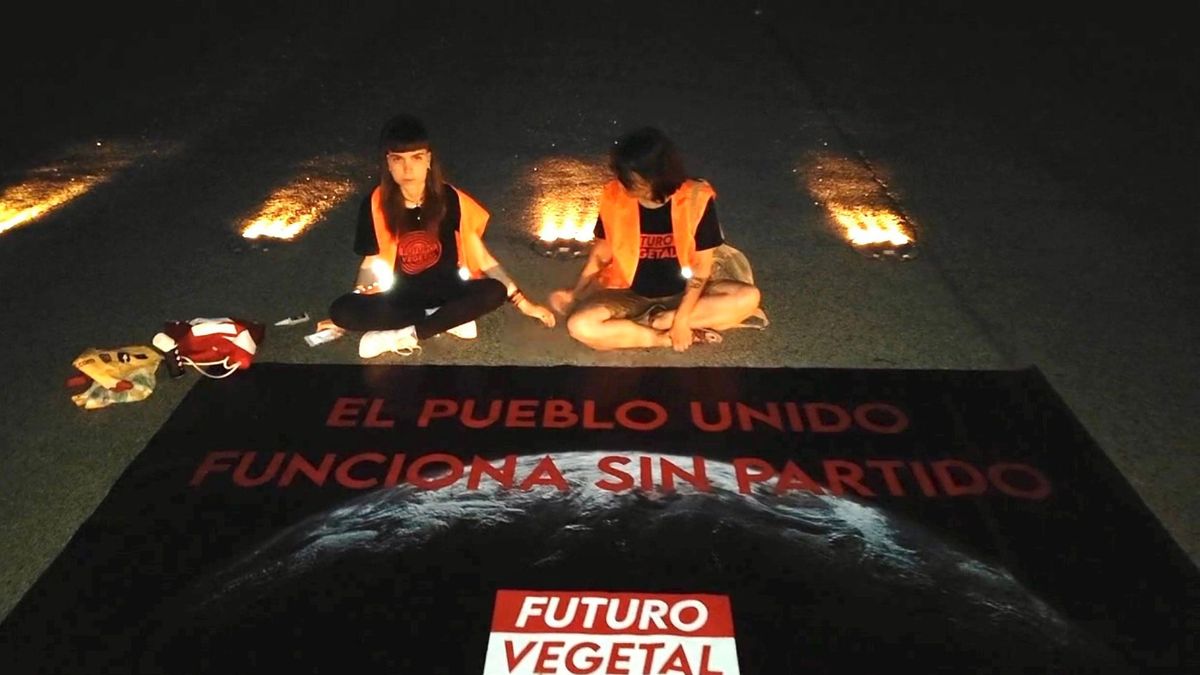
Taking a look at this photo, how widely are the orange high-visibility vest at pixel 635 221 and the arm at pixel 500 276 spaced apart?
33 cm

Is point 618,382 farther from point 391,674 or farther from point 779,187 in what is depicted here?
point 779,187

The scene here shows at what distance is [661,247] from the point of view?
125 inches

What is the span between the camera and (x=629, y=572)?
2.25 m

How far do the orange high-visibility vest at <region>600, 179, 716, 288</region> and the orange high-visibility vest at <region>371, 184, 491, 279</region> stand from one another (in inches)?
18.2

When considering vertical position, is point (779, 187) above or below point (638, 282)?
above

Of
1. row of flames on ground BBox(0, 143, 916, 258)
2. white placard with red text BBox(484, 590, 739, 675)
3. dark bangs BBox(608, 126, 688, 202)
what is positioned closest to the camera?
white placard with red text BBox(484, 590, 739, 675)

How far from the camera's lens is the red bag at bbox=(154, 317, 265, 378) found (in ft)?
10.1

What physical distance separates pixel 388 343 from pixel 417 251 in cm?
35

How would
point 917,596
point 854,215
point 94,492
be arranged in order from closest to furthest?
point 917,596 → point 94,492 → point 854,215

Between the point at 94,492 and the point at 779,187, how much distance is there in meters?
3.61

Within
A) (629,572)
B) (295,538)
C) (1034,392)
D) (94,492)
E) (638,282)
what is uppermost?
(1034,392)

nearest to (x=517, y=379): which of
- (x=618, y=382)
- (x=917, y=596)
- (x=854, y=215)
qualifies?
(x=618, y=382)

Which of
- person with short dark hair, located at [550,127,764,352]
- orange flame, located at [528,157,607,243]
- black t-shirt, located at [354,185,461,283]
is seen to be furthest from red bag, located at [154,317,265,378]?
orange flame, located at [528,157,607,243]

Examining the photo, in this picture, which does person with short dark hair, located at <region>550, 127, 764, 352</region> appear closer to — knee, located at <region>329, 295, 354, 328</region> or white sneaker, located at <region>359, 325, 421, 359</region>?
white sneaker, located at <region>359, 325, 421, 359</region>
